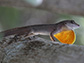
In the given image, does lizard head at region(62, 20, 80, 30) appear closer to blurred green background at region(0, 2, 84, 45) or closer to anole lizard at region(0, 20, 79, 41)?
anole lizard at region(0, 20, 79, 41)

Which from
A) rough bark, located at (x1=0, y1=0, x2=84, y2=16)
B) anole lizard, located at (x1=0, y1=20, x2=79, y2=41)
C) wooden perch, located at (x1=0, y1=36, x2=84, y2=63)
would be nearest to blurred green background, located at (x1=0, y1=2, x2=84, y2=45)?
rough bark, located at (x1=0, y1=0, x2=84, y2=16)

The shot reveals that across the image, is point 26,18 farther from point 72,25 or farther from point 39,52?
point 39,52

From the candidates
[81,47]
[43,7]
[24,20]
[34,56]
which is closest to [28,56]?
[34,56]

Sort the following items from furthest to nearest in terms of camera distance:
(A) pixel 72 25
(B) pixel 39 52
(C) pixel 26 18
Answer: (C) pixel 26 18
(A) pixel 72 25
(B) pixel 39 52

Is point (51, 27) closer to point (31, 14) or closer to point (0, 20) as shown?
point (0, 20)

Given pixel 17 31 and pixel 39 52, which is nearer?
pixel 39 52

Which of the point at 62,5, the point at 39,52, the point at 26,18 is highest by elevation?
the point at 62,5

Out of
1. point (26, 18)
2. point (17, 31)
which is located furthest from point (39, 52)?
point (26, 18)
